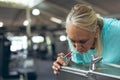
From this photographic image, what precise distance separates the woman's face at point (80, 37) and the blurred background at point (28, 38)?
9.97ft

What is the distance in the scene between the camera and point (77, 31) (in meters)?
0.99

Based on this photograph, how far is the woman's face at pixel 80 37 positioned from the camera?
99 cm

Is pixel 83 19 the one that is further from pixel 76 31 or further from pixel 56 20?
pixel 56 20

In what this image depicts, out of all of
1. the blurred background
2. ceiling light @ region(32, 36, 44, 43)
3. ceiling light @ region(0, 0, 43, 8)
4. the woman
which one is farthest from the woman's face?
ceiling light @ region(32, 36, 44, 43)

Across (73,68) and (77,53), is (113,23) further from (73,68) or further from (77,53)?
(73,68)

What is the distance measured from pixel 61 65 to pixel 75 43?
10 centimetres

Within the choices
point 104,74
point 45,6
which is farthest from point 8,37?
point 104,74

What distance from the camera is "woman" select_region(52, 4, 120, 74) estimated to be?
100 centimetres

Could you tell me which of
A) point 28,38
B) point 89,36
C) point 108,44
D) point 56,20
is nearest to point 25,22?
point 28,38

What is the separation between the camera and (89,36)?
1.03 meters

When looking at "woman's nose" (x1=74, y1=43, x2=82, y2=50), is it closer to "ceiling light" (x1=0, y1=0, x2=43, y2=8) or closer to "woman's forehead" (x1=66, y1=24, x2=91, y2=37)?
"woman's forehead" (x1=66, y1=24, x2=91, y2=37)

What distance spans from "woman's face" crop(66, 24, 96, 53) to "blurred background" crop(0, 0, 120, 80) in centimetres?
304

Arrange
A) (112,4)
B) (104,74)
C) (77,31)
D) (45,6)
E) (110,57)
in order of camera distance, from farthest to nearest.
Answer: (45,6) → (112,4) → (110,57) → (77,31) → (104,74)

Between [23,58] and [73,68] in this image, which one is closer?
[73,68]
